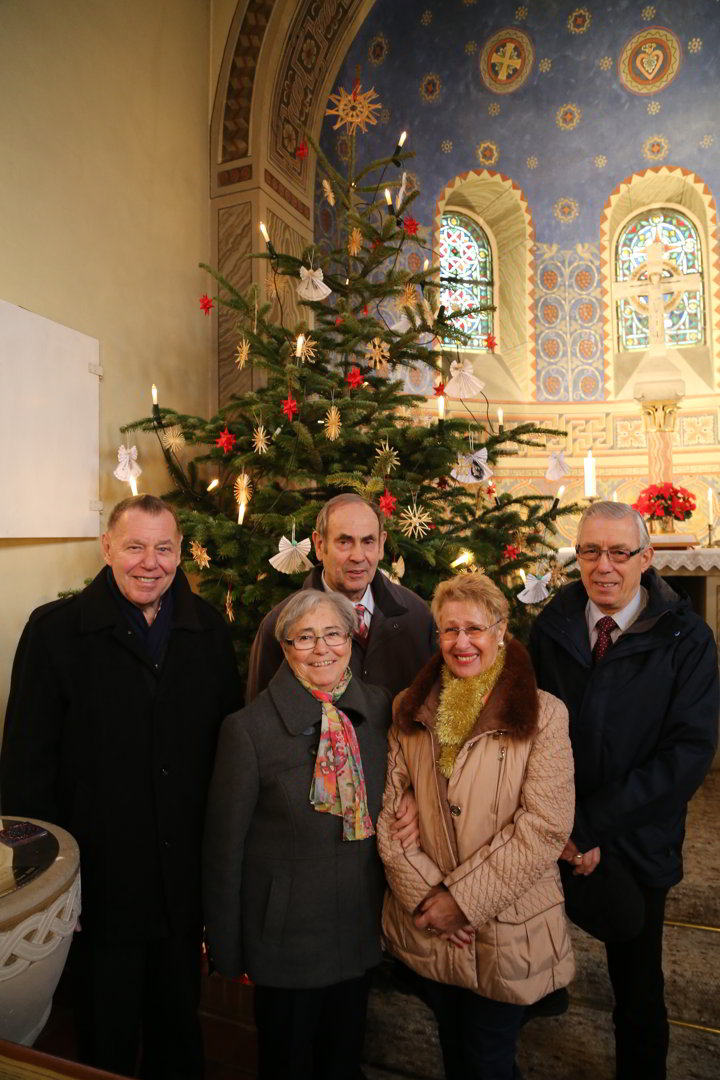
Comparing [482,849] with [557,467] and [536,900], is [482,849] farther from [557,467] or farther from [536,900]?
[557,467]

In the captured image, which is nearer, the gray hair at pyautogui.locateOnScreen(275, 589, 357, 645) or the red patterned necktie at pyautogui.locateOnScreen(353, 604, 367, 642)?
the gray hair at pyautogui.locateOnScreen(275, 589, 357, 645)

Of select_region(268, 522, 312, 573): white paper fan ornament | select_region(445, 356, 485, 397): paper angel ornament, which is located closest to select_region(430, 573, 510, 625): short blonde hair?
select_region(268, 522, 312, 573): white paper fan ornament

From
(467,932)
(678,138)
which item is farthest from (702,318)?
(467,932)

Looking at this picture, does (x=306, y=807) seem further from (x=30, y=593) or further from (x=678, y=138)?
(x=678, y=138)

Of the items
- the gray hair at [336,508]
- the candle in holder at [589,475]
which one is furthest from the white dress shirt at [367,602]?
the candle in holder at [589,475]

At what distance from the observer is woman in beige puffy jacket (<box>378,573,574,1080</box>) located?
1606 millimetres

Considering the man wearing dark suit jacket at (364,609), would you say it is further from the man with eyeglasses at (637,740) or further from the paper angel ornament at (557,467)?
the paper angel ornament at (557,467)

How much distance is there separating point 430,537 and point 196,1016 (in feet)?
6.86

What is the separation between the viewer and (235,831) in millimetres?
1646

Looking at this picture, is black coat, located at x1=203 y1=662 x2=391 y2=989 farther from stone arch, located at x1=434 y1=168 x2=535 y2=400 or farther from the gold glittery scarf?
stone arch, located at x1=434 y1=168 x2=535 y2=400

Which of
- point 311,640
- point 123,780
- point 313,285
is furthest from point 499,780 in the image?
point 313,285

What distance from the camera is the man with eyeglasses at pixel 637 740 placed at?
181 cm

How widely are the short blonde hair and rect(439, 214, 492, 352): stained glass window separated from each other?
7.59 metres

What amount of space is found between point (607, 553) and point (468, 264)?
312 inches
